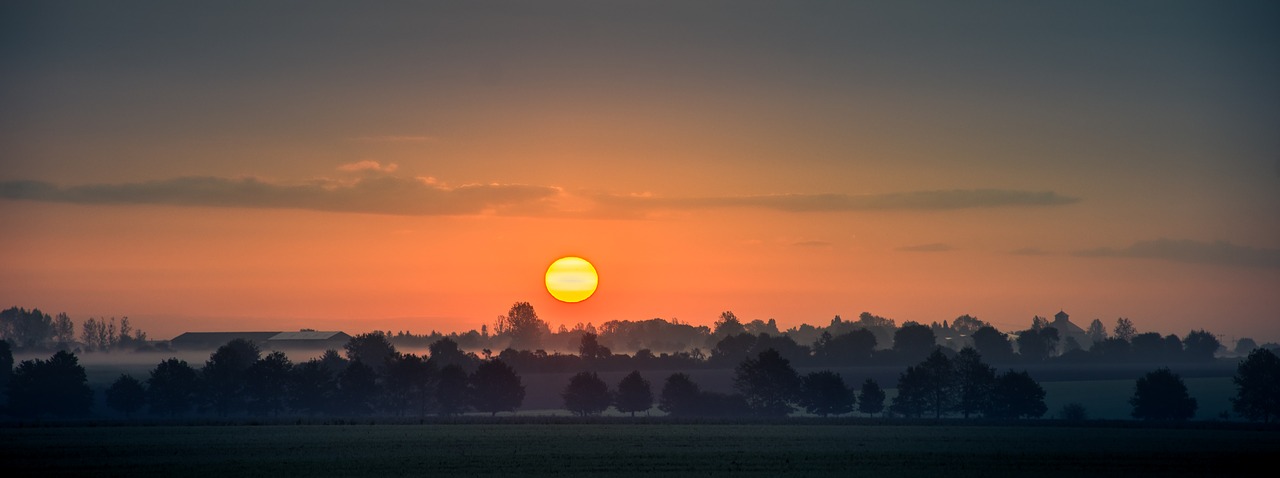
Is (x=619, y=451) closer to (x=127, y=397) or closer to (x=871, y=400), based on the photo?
(x=871, y=400)

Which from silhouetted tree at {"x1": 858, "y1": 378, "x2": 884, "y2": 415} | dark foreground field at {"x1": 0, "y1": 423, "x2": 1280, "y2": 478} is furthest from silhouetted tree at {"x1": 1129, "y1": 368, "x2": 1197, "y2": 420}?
dark foreground field at {"x1": 0, "y1": 423, "x2": 1280, "y2": 478}

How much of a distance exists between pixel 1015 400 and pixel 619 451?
110 m

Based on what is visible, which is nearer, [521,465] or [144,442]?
[521,465]

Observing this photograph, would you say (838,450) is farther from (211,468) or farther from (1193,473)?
(211,468)

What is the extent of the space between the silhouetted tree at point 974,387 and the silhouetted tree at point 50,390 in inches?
5238

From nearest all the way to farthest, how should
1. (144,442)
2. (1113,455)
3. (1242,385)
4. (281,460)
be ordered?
(281,460) → (1113,455) → (144,442) → (1242,385)

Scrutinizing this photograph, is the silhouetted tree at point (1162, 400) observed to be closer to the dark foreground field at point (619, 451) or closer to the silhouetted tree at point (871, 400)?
the silhouetted tree at point (871, 400)

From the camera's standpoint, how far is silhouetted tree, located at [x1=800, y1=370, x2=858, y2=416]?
196 meters

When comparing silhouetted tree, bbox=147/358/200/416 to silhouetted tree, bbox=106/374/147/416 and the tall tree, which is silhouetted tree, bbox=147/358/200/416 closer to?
silhouetted tree, bbox=106/374/147/416

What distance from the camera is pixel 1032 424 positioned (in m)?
165

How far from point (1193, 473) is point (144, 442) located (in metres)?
83.6

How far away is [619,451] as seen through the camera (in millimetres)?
100188

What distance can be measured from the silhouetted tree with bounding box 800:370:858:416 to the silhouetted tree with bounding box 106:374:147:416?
102193 mm

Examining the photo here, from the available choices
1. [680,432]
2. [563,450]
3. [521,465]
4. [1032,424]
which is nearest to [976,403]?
[1032,424]
